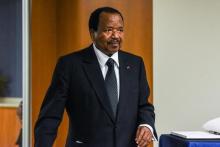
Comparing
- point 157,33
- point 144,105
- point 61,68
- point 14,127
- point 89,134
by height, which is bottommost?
point 14,127

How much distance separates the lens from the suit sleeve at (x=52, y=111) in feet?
4.95

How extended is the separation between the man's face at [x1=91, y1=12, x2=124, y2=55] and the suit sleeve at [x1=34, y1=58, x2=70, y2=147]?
0.20m

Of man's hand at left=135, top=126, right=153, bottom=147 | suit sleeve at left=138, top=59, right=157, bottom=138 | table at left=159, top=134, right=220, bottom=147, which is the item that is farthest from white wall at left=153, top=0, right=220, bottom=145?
man's hand at left=135, top=126, right=153, bottom=147

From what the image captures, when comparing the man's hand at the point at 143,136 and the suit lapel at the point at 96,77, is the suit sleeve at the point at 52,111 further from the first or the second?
the man's hand at the point at 143,136

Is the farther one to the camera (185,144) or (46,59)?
(46,59)

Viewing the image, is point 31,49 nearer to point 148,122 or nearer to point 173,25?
point 173,25

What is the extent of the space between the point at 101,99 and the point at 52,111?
0.21 metres

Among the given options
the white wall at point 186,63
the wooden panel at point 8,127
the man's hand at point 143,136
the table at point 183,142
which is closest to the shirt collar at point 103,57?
the man's hand at point 143,136

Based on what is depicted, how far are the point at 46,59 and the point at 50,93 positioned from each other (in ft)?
6.23

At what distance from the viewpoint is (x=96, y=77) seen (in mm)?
1572

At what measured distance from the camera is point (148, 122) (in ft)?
5.12

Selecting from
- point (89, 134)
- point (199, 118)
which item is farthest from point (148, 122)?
point (199, 118)

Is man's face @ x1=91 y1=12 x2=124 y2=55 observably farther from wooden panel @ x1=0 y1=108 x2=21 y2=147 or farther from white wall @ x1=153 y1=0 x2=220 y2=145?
wooden panel @ x1=0 y1=108 x2=21 y2=147

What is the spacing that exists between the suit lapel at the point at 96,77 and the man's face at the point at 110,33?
0.07 metres
